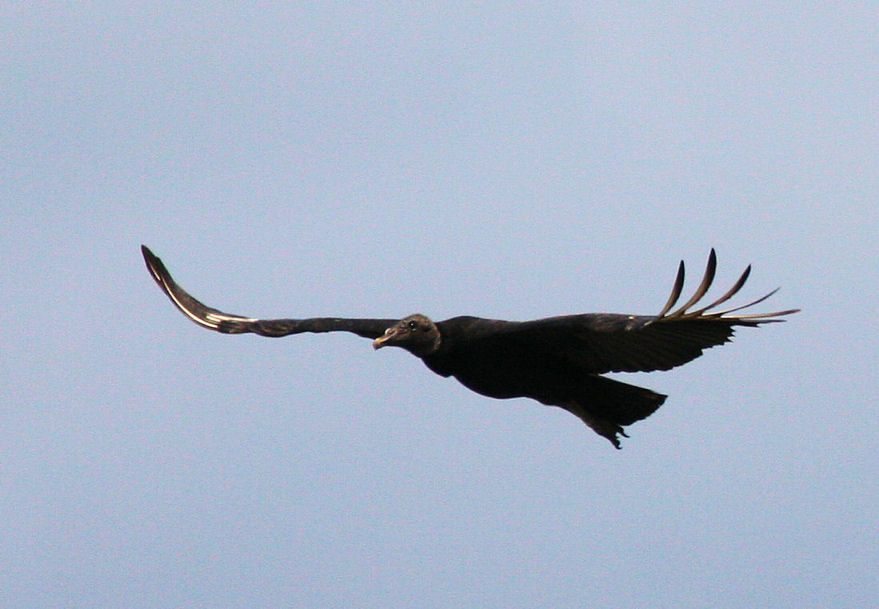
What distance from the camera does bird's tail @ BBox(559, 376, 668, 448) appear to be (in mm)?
10352

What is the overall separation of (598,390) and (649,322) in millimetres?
1287

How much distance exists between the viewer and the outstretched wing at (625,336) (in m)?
9.05

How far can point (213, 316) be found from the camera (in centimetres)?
1195

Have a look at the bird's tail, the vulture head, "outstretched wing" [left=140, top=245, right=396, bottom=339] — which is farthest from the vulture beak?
the bird's tail

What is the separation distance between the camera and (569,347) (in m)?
9.88

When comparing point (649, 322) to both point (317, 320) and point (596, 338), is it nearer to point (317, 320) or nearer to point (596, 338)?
point (596, 338)

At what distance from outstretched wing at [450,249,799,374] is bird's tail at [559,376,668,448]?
29 centimetres

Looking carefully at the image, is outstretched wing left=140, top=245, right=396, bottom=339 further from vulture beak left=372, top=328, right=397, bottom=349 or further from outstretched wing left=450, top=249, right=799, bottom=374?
outstretched wing left=450, top=249, right=799, bottom=374

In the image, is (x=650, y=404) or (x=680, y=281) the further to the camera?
(x=650, y=404)

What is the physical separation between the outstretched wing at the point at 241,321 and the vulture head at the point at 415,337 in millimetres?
379

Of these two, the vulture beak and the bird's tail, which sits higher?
the vulture beak

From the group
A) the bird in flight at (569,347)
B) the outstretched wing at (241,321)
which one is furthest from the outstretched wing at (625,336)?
the outstretched wing at (241,321)

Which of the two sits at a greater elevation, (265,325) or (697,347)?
(265,325)

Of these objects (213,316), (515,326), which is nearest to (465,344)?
(515,326)
